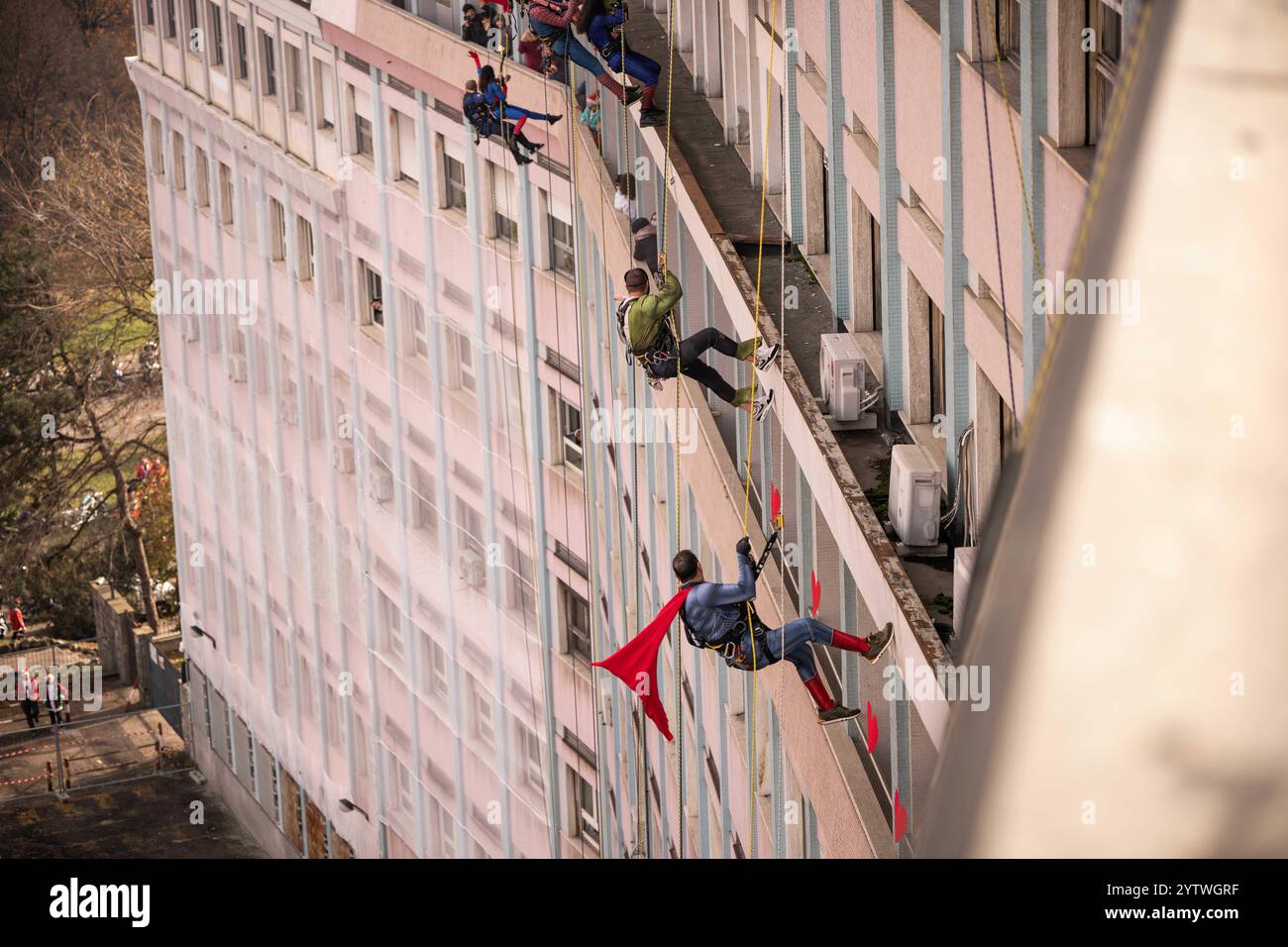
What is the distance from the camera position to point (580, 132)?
85.2 feet

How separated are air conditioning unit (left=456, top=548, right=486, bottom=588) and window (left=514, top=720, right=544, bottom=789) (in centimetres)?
274

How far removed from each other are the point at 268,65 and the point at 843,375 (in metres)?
30.9

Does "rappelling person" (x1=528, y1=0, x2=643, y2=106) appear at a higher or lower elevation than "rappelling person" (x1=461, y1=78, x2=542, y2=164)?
higher

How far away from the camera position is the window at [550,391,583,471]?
30.2m

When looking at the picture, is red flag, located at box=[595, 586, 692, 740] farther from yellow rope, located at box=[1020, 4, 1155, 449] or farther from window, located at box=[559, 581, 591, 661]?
window, located at box=[559, 581, 591, 661]

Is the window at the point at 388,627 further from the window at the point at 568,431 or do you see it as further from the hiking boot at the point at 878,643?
the hiking boot at the point at 878,643

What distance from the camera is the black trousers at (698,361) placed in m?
16.5

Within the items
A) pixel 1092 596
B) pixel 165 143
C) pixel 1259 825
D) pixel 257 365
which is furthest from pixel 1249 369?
pixel 165 143

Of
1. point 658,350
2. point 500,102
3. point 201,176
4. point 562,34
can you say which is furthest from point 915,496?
point 201,176

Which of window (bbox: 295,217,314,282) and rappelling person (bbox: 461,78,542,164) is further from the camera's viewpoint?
window (bbox: 295,217,314,282)

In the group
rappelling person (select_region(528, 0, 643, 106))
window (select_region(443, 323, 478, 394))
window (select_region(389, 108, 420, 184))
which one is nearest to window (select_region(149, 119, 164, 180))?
window (select_region(389, 108, 420, 184))

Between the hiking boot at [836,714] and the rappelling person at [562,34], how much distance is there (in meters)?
9.59

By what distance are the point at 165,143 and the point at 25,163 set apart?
515 inches
